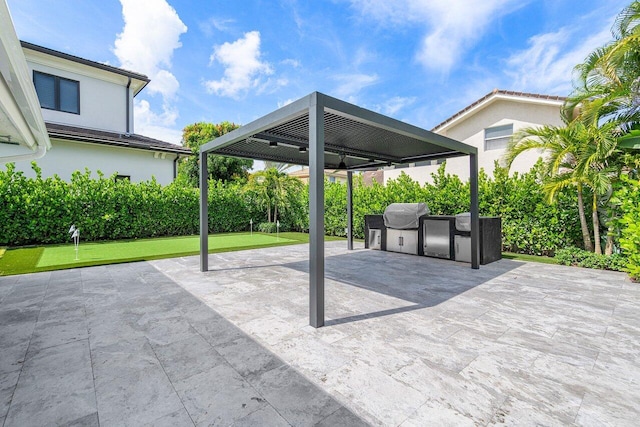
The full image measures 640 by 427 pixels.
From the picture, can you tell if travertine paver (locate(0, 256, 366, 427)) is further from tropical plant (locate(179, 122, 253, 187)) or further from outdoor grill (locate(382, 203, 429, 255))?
tropical plant (locate(179, 122, 253, 187))

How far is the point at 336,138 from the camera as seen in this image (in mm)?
5836

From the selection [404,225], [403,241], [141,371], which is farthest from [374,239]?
[141,371]

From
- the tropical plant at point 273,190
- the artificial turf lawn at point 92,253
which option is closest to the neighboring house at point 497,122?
the tropical plant at point 273,190

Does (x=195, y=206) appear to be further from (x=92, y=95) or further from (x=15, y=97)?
(x=15, y=97)

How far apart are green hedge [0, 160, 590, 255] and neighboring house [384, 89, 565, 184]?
180 cm

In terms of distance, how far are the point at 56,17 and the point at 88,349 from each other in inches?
376

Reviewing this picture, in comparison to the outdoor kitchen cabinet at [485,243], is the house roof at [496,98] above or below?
above

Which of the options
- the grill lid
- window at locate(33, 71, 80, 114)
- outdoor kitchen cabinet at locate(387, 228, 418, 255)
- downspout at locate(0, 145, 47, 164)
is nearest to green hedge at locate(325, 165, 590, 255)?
the grill lid

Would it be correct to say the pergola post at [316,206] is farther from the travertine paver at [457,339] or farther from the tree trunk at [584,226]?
the tree trunk at [584,226]

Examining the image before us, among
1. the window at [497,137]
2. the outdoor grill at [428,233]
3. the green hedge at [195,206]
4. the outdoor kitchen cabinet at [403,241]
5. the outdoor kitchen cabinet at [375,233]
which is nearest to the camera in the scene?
the outdoor grill at [428,233]

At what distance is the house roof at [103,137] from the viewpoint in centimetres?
1063

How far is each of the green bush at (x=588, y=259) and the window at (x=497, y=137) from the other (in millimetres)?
6384

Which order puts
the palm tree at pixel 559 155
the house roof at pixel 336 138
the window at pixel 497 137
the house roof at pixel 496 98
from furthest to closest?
the window at pixel 497 137 → the house roof at pixel 496 98 → the palm tree at pixel 559 155 → the house roof at pixel 336 138

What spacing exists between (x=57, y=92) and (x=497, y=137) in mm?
18407
